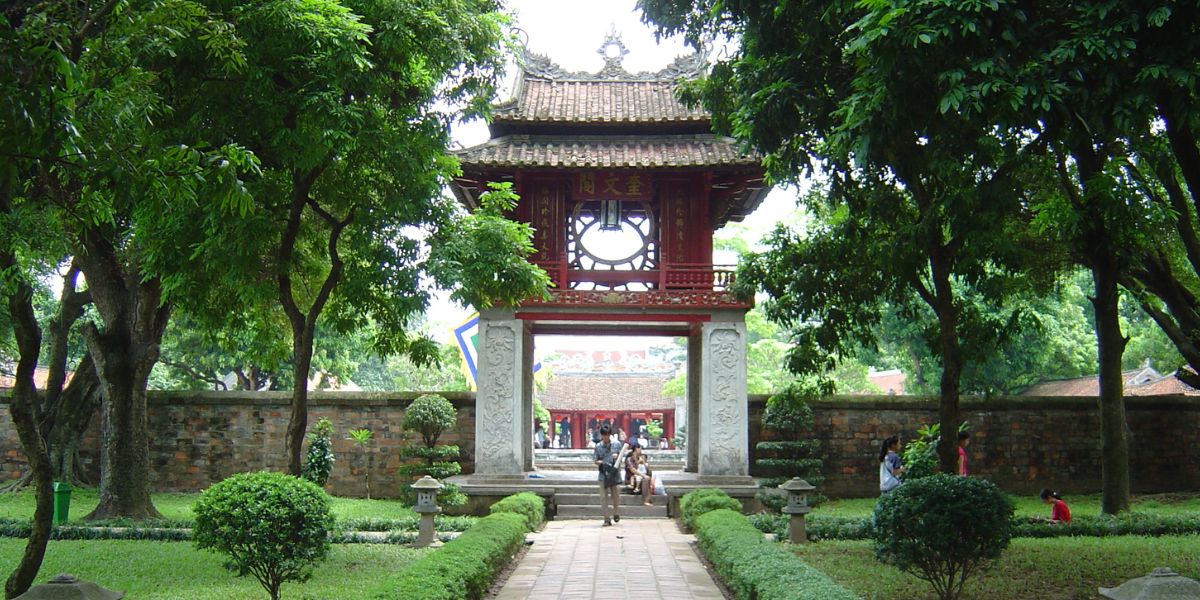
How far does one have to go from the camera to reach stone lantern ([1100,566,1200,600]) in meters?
4.84

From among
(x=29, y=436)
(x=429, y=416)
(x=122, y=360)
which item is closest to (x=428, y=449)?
(x=429, y=416)

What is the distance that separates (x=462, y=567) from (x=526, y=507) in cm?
574

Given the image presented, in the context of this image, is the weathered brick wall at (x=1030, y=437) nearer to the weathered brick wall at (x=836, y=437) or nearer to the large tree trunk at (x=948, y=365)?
the weathered brick wall at (x=836, y=437)

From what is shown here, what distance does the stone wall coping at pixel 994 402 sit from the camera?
2000 cm

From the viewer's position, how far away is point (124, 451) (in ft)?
44.6

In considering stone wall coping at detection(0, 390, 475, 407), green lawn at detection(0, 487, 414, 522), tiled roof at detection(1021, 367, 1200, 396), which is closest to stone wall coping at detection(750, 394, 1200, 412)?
tiled roof at detection(1021, 367, 1200, 396)

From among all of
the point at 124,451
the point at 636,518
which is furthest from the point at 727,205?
the point at 124,451

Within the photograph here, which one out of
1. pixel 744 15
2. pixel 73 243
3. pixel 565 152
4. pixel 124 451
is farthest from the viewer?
pixel 565 152

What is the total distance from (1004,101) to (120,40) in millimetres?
5894

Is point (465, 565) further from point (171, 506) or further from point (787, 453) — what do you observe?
point (787, 453)

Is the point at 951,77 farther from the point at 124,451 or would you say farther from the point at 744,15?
the point at 124,451

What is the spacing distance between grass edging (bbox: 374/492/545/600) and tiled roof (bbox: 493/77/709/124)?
8.11 meters

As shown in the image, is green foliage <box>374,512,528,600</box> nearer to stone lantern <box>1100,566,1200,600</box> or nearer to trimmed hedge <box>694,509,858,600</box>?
trimmed hedge <box>694,509,858,600</box>

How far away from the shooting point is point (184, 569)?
982cm
